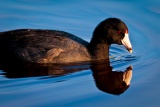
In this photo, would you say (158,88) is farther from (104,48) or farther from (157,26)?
(157,26)

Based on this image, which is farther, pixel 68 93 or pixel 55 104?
pixel 68 93

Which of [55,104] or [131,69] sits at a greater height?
[131,69]

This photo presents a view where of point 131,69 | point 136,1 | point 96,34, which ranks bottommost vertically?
point 131,69

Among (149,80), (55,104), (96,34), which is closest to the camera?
(55,104)

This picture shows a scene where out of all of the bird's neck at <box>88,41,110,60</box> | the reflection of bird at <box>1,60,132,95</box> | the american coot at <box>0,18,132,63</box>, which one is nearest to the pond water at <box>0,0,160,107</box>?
the reflection of bird at <box>1,60,132,95</box>

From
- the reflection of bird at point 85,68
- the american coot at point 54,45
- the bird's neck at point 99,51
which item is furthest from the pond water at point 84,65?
the american coot at point 54,45

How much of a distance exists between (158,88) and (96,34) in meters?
2.12

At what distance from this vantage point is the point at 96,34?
10.6 metres

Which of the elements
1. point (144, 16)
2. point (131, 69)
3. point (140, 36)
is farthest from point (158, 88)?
point (144, 16)

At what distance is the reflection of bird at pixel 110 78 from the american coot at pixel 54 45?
426mm

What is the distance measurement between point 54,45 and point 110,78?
1272mm

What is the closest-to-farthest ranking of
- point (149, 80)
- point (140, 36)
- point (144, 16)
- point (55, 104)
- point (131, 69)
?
point (55, 104) < point (149, 80) < point (131, 69) < point (140, 36) < point (144, 16)

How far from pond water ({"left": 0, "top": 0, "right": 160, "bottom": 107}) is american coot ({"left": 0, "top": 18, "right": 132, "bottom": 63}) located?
0.94ft

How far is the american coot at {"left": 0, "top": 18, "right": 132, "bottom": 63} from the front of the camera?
1012cm
